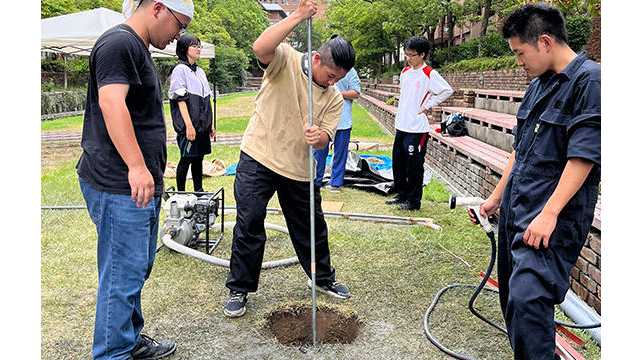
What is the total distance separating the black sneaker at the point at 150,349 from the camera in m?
2.71

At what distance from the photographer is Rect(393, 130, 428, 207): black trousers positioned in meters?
5.71

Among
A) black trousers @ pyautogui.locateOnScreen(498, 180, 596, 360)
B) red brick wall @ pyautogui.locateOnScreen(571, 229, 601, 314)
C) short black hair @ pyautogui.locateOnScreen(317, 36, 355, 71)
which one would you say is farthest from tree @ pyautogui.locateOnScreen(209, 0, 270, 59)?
black trousers @ pyautogui.locateOnScreen(498, 180, 596, 360)

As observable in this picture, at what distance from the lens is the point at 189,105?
533 cm

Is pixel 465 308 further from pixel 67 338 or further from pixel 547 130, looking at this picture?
pixel 67 338

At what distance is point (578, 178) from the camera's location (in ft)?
6.50

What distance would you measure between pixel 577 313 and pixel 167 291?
270 cm

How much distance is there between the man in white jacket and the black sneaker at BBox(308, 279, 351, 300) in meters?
2.45

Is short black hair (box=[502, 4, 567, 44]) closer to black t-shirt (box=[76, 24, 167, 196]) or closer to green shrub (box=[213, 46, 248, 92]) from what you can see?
black t-shirt (box=[76, 24, 167, 196])

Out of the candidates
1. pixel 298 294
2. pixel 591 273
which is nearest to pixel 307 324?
pixel 298 294

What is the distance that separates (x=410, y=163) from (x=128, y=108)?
392 centimetres

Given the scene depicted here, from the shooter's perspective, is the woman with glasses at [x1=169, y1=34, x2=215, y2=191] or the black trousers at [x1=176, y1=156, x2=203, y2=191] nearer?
the woman with glasses at [x1=169, y1=34, x2=215, y2=191]

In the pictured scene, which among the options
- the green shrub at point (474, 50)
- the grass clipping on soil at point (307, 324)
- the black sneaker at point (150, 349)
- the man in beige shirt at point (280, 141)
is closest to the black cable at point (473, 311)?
the grass clipping on soil at point (307, 324)

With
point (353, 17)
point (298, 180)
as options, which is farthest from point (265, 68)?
point (353, 17)

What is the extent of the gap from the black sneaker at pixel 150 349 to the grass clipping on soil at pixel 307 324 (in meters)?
0.60
